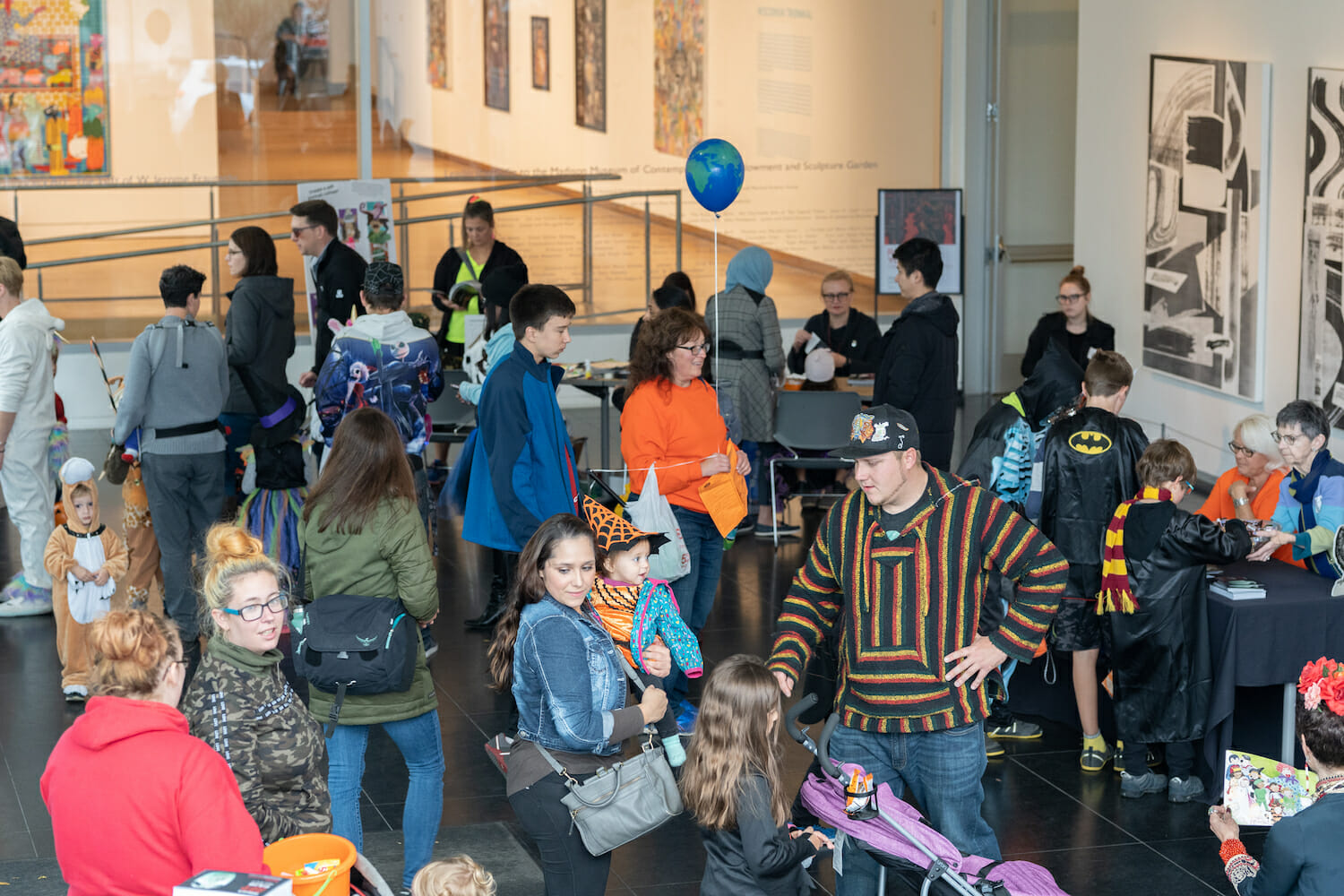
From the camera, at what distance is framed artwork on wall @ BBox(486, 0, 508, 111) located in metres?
12.5

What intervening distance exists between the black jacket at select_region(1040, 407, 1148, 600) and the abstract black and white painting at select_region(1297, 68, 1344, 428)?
3.40 meters

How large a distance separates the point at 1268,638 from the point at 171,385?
4.41 m

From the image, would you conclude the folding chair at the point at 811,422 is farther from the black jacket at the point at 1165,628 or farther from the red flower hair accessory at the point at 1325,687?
the red flower hair accessory at the point at 1325,687

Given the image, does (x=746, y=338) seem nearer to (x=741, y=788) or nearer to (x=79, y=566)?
(x=79, y=566)

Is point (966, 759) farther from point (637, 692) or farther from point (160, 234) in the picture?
point (160, 234)

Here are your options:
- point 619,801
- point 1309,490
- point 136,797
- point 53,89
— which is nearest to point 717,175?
point 1309,490

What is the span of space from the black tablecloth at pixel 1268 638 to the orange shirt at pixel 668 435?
1909 mm

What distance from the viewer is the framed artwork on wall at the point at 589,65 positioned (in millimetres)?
12648

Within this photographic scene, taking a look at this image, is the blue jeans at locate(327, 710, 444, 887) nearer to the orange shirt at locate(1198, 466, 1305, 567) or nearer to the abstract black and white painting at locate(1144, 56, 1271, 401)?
the orange shirt at locate(1198, 466, 1305, 567)

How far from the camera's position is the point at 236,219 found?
1202 centimetres

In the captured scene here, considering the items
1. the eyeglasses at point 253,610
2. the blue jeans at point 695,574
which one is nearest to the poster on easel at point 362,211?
the blue jeans at point 695,574

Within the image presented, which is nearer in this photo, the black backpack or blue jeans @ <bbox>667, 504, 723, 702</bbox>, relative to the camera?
the black backpack

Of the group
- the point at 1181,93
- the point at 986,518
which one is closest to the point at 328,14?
the point at 1181,93

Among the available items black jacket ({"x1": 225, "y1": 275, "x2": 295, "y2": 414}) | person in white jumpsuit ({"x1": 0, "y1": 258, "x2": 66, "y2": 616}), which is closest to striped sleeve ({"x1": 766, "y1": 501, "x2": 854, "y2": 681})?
black jacket ({"x1": 225, "y1": 275, "x2": 295, "y2": 414})
